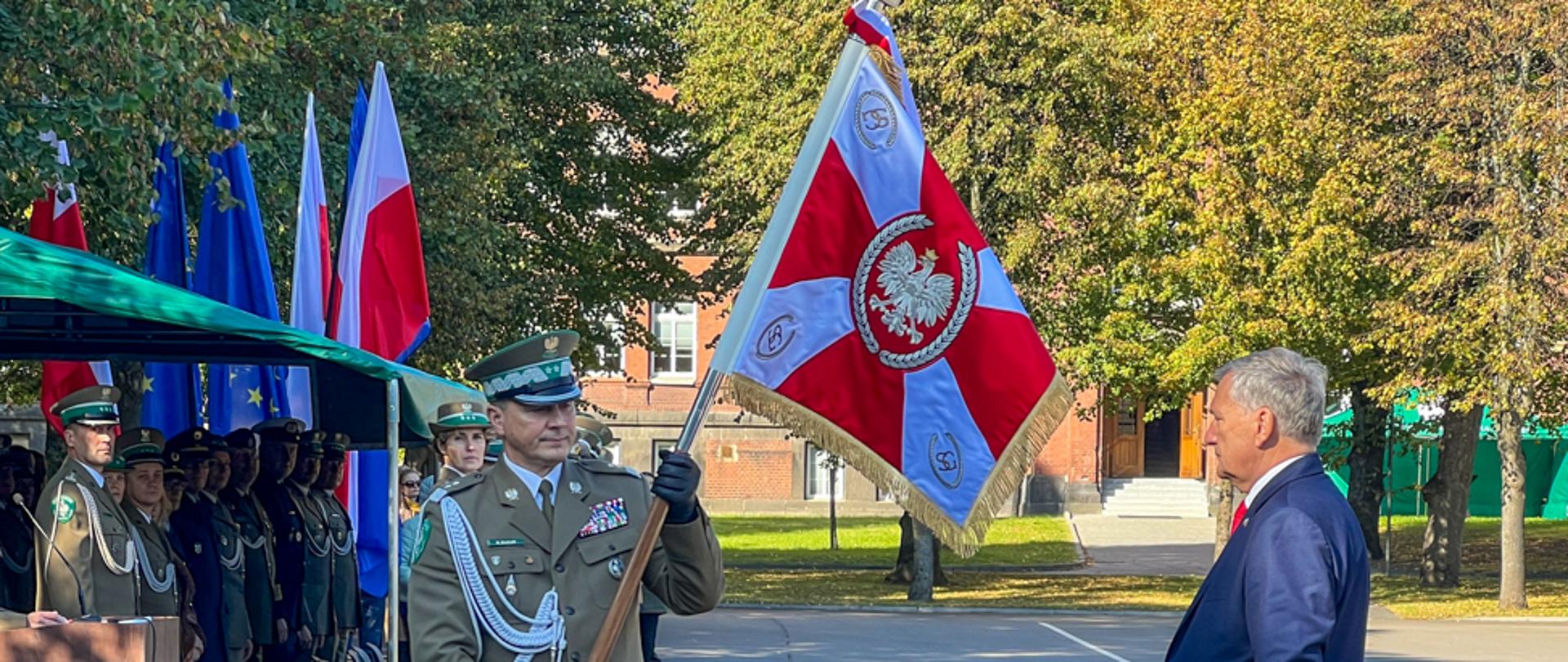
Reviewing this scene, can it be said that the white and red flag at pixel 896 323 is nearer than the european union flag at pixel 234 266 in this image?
Yes

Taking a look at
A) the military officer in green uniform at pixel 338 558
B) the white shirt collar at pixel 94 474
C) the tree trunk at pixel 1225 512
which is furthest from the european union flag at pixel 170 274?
the tree trunk at pixel 1225 512

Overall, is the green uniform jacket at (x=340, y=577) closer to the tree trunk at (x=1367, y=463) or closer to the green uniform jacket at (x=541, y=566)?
the green uniform jacket at (x=541, y=566)

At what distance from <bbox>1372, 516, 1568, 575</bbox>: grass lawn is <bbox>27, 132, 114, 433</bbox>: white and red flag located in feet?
83.5

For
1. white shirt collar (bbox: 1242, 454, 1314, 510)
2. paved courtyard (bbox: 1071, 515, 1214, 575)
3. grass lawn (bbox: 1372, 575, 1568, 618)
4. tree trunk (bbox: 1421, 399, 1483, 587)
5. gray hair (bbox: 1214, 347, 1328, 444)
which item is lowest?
paved courtyard (bbox: 1071, 515, 1214, 575)

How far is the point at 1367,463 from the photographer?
112 feet

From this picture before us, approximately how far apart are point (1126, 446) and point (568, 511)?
46.9 metres

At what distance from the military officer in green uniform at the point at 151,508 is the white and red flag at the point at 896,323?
15.1ft

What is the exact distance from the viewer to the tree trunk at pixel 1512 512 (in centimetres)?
2725

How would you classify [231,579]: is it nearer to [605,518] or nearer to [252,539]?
[252,539]

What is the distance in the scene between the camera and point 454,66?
67.9ft

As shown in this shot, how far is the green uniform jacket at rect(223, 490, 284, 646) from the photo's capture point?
11109mm

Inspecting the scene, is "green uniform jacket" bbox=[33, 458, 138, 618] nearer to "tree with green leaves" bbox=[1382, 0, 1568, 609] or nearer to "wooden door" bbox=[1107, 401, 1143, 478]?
"tree with green leaves" bbox=[1382, 0, 1568, 609]

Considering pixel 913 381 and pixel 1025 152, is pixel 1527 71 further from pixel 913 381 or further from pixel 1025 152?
pixel 913 381

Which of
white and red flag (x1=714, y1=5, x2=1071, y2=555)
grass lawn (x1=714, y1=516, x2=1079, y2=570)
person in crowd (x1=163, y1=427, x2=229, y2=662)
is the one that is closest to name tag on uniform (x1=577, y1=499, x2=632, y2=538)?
white and red flag (x1=714, y1=5, x2=1071, y2=555)
